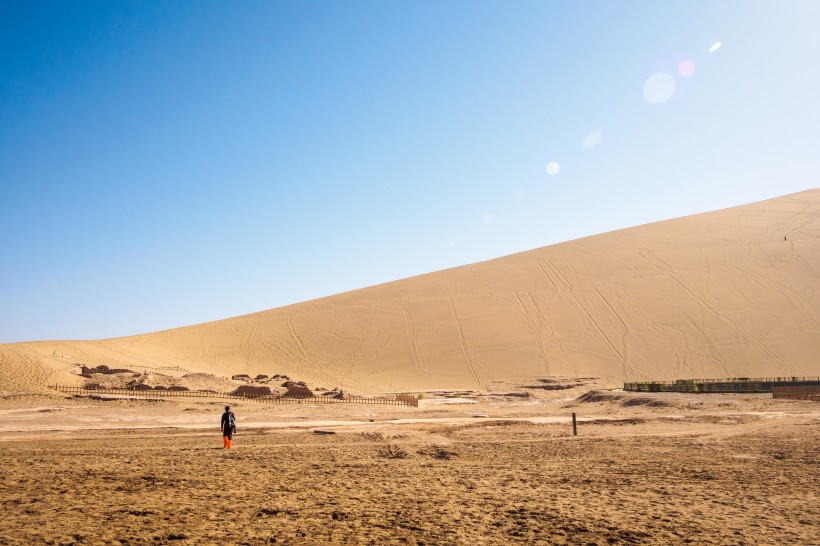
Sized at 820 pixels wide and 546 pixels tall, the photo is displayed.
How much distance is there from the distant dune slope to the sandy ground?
21180mm

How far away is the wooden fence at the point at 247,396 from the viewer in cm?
2833

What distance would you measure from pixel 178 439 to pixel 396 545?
11318 mm

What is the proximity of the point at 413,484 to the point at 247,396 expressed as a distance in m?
24.1

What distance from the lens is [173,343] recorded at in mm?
59875

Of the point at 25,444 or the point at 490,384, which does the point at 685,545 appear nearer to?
the point at 25,444

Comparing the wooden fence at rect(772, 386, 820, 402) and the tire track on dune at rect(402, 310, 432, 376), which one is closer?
the wooden fence at rect(772, 386, 820, 402)

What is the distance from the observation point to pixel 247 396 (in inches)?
1246

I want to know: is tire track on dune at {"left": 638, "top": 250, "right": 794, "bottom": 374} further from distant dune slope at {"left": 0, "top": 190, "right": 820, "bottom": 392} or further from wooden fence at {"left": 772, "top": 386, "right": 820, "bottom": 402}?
wooden fence at {"left": 772, "top": 386, "right": 820, "bottom": 402}

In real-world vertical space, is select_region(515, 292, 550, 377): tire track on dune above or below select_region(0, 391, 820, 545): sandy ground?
above

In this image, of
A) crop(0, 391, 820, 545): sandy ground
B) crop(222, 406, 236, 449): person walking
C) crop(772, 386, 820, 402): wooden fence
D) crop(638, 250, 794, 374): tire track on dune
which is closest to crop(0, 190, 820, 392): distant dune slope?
crop(638, 250, 794, 374): tire track on dune

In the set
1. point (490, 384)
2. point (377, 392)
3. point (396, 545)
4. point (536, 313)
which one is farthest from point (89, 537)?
point (536, 313)

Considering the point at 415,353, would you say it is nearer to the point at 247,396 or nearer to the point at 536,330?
the point at 536,330

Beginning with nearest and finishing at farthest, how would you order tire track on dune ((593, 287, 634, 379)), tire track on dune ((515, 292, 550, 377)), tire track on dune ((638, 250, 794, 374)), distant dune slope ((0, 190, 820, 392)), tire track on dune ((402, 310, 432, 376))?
1. tire track on dune ((638, 250, 794, 374))
2. tire track on dune ((593, 287, 634, 379))
3. distant dune slope ((0, 190, 820, 392))
4. tire track on dune ((515, 292, 550, 377))
5. tire track on dune ((402, 310, 432, 376))

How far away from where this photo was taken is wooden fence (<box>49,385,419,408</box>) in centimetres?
2833
